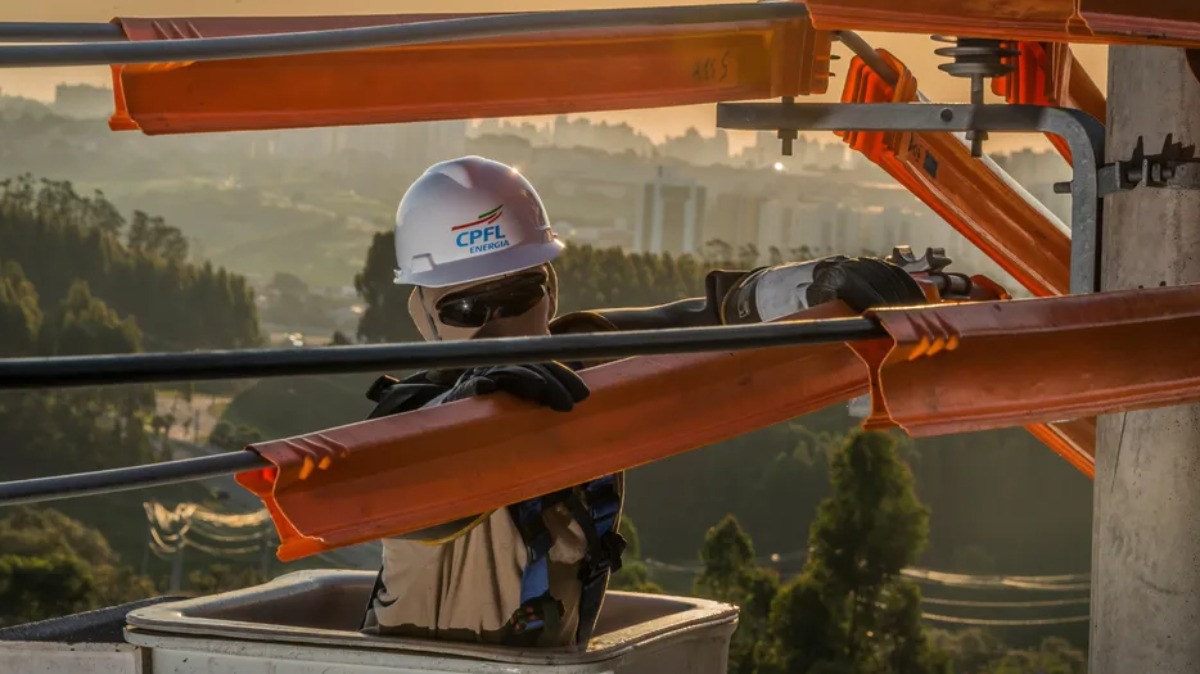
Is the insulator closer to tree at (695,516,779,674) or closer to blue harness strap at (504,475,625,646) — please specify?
blue harness strap at (504,475,625,646)

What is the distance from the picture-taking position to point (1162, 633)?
329cm

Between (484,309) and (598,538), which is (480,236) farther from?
(598,538)

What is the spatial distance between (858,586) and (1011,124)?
11.7 metres

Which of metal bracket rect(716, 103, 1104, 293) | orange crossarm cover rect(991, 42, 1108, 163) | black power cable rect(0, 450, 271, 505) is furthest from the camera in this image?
orange crossarm cover rect(991, 42, 1108, 163)

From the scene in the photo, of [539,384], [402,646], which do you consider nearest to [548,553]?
[402,646]

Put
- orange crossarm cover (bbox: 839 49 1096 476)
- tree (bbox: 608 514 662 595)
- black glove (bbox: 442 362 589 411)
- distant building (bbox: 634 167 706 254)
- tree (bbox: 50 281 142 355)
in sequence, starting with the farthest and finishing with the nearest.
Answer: tree (bbox: 50 281 142 355), distant building (bbox: 634 167 706 254), tree (bbox: 608 514 662 595), orange crossarm cover (bbox: 839 49 1096 476), black glove (bbox: 442 362 589 411)

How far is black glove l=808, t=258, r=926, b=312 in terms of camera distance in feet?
10.3

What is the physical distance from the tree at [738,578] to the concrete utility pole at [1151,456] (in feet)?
37.3

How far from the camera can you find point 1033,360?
2.81m

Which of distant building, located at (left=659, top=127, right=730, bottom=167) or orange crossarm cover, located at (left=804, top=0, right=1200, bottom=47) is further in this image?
distant building, located at (left=659, top=127, right=730, bottom=167)

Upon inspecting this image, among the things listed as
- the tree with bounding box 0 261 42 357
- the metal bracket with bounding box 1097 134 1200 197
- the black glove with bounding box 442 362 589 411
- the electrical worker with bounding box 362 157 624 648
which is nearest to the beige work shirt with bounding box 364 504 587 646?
the electrical worker with bounding box 362 157 624 648

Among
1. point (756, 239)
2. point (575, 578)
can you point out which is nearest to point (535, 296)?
point (575, 578)

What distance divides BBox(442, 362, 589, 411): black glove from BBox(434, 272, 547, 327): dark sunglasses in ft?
2.65

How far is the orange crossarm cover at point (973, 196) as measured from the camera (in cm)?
482
